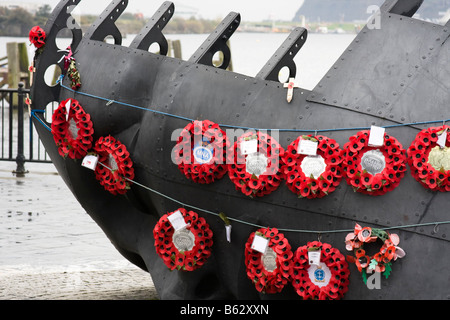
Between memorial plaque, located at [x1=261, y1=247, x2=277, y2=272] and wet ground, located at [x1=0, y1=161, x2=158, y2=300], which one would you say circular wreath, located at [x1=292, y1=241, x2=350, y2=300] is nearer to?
memorial plaque, located at [x1=261, y1=247, x2=277, y2=272]

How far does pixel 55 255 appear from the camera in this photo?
9297 mm

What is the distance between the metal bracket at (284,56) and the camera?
5.95 m

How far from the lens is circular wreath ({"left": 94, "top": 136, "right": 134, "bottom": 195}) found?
250 inches

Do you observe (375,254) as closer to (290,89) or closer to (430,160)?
(430,160)

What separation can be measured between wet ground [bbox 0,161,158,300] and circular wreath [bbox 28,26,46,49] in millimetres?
2254

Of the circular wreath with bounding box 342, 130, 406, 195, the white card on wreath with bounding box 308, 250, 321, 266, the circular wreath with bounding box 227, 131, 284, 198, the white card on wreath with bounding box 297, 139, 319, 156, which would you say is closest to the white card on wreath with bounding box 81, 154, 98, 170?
the circular wreath with bounding box 227, 131, 284, 198

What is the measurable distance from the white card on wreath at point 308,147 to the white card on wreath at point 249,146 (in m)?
0.32

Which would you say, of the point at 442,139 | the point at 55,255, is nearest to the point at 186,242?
the point at 442,139

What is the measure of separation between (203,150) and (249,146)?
A: 400 mm

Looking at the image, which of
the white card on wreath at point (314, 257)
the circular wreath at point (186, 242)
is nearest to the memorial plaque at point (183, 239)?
the circular wreath at point (186, 242)

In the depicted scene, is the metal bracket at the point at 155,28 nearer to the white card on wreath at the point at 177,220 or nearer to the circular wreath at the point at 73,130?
the circular wreath at the point at 73,130
